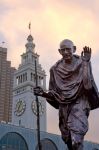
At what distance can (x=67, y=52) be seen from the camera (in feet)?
18.1

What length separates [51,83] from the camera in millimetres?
5648

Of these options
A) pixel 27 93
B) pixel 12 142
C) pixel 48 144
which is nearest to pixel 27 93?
pixel 27 93

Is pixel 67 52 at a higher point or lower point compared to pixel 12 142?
lower

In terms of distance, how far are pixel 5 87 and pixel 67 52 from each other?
156 m

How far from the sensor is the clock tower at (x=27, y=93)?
467 ft

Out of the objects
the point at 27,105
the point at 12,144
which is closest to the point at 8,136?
the point at 12,144

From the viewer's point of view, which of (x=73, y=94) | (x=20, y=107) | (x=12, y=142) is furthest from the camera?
(x=20, y=107)

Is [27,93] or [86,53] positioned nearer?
[86,53]

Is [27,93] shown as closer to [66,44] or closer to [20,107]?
[20,107]

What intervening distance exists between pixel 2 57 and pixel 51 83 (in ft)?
509

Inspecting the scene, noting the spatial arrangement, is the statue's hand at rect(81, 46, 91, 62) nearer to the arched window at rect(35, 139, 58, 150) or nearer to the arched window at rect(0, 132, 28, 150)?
the arched window at rect(0, 132, 28, 150)

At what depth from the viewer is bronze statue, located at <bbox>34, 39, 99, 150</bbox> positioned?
Answer: 5222 mm

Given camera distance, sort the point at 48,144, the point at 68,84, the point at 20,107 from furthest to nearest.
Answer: the point at 20,107 < the point at 48,144 < the point at 68,84

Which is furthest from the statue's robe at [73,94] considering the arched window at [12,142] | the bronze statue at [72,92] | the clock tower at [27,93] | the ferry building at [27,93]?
the clock tower at [27,93]
